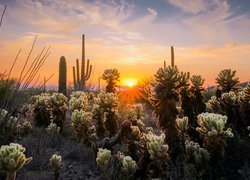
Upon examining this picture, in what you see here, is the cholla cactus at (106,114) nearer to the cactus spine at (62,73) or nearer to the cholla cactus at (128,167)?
the cholla cactus at (128,167)

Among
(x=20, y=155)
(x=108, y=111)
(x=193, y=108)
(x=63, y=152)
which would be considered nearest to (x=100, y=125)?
(x=108, y=111)

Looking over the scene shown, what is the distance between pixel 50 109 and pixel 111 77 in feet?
5.74

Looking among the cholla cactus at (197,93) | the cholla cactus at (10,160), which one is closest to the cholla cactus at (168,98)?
the cholla cactus at (197,93)

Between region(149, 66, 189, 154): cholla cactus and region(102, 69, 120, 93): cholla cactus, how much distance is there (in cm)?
308

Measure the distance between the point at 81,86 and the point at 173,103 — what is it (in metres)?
15.3

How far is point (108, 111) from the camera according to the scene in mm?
7344

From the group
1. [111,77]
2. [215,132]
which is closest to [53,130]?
[111,77]

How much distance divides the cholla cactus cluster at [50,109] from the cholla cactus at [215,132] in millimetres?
4333

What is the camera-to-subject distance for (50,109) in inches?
330

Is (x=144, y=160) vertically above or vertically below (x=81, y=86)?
below

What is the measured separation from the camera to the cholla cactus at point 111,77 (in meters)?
8.68

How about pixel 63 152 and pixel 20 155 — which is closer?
pixel 20 155

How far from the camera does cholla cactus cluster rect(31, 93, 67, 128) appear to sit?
8227mm

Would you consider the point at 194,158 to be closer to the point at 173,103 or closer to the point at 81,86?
the point at 173,103
